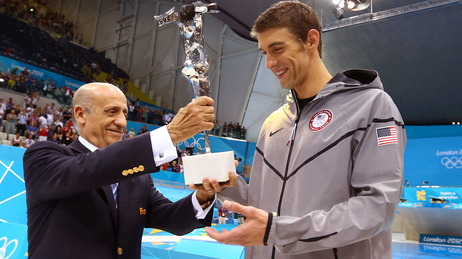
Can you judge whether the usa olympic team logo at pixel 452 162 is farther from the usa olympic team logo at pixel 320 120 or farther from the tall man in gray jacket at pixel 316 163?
the usa olympic team logo at pixel 320 120

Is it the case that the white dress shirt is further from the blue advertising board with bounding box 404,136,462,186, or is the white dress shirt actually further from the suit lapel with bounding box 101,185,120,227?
the blue advertising board with bounding box 404,136,462,186

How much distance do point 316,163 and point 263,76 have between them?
16.9 metres

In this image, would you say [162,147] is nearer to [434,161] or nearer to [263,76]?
[434,161]

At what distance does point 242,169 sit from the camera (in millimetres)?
14477

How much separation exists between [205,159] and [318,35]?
0.71 meters

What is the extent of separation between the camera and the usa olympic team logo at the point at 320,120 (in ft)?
4.39

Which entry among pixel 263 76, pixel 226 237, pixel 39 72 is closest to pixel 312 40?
pixel 226 237

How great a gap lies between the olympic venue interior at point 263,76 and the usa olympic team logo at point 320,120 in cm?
175

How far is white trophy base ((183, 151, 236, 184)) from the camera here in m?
1.38

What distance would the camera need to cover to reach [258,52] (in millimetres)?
18172

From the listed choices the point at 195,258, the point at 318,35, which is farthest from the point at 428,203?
the point at 318,35

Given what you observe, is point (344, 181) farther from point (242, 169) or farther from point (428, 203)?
point (242, 169)

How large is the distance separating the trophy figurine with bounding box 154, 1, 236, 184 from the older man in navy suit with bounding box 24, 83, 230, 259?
0.18 feet

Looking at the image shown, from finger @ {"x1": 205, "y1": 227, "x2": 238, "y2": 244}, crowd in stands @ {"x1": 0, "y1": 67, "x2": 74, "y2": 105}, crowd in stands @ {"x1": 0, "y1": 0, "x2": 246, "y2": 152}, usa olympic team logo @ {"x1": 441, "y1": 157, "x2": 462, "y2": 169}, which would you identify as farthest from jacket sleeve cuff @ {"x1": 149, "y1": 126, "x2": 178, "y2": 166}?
usa olympic team logo @ {"x1": 441, "y1": 157, "x2": 462, "y2": 169}
